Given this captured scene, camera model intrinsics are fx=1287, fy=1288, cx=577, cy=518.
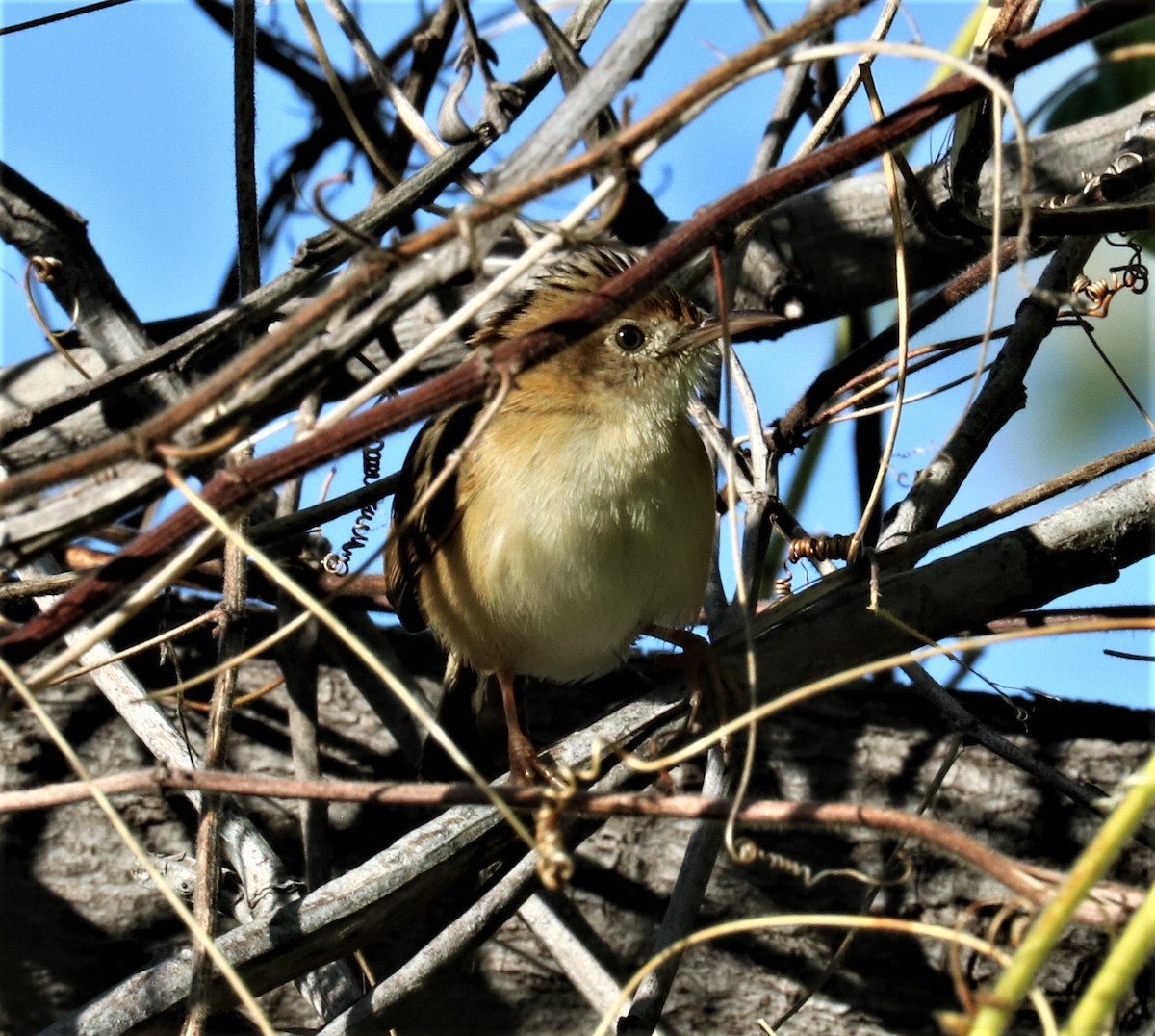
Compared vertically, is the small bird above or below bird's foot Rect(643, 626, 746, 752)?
above

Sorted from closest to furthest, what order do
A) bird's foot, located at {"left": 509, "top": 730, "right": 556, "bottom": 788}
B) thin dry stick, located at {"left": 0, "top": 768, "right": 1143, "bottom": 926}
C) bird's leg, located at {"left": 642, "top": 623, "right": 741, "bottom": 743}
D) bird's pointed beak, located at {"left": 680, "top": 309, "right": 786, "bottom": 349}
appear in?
thin dry stick, located at {"left": 0, "top": 768, "right": 1143, "bottom": 926}, bird's leg, located at {"left": 642, "top": 623, "right": 741, "bottom": 743}, bird's pointed beak, located at {"left": 680, "top": 309, "right": 786, "bottom": 349}, bird's foot, located at {"left": 509, "top": 730, "right": 556, "bottom": 788}

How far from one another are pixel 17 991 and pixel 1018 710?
9.23 ft

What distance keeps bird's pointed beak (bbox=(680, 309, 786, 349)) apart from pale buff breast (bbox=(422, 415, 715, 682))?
0.78 ft

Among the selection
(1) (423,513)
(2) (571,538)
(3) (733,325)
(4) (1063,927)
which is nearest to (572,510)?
(2) (571,538)

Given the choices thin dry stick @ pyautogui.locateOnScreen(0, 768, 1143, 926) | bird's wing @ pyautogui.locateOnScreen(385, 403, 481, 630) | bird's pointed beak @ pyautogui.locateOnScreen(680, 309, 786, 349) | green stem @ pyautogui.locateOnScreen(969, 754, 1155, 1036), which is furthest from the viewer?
bird's wing @ pyautogui.locateOnScreen(385, 403, 481, 630)

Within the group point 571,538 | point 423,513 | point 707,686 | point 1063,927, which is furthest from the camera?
point 423,513

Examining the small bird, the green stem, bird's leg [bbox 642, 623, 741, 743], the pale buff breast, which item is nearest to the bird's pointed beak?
the small bird

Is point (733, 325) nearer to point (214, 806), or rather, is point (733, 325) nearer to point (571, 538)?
point (571, 538)

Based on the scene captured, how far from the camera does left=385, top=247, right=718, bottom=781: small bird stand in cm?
331

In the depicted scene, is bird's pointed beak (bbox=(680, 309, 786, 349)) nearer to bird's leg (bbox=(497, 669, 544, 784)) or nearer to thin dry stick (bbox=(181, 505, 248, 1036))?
bird's leg (bbox=(497, 669, 544, 784))

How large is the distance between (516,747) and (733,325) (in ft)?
4.13

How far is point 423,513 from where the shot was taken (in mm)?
3551

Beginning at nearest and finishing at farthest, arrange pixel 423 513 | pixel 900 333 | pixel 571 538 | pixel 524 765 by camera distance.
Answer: pixel 900 333 → pixel 571 538 → pixel 524 765 → pixel 423 513

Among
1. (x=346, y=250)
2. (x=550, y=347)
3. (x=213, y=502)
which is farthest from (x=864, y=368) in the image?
(x=213, y=502)
